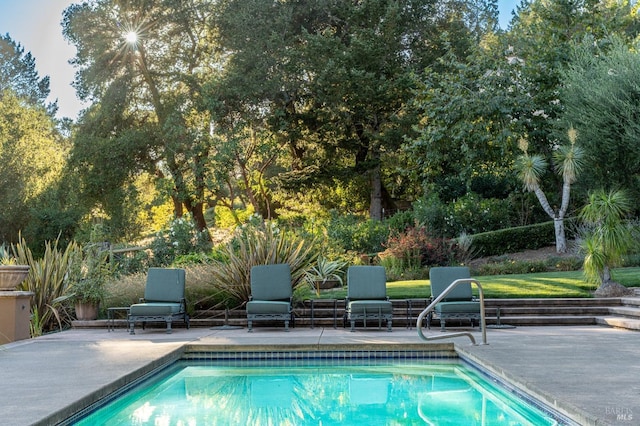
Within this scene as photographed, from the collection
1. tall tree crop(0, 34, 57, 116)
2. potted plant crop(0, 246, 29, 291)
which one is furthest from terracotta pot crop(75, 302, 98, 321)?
tall tree crop(0, 34, 57, 116)

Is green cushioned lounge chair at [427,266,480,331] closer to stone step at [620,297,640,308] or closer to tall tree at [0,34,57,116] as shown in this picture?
stone step at [620,297,640,308]

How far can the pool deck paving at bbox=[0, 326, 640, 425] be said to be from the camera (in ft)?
16.2

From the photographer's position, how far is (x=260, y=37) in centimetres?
2417

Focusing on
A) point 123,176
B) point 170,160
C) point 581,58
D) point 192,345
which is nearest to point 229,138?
point 170,160

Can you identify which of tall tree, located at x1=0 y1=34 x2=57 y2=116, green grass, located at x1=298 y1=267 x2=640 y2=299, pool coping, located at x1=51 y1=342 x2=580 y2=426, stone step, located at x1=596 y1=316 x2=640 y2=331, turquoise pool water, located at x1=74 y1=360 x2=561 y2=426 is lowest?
turquoise pool water, located at x1=74 y1=360 x2=561 y2=426

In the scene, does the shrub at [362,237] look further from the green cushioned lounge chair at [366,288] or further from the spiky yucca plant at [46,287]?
the spiky yucca plant at [46,287]

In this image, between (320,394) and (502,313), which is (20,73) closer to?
(502,313)

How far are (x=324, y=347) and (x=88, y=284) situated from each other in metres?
4.97

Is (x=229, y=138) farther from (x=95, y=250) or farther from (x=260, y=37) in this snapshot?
(x=95, y=250)

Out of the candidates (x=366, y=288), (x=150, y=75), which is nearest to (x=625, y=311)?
(x=366, y=288)

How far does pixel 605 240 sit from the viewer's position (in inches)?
443

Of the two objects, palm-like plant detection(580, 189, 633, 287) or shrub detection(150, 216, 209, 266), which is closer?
palm-like plant detection(580, 189, 633, 287)

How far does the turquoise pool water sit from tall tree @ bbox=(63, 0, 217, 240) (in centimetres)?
1842

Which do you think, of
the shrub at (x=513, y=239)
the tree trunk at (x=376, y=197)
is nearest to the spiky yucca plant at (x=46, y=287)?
the shrub at (x=513, y=239)
